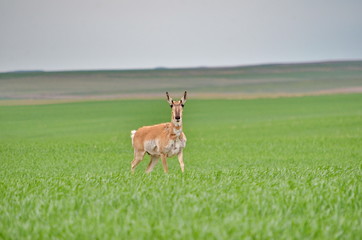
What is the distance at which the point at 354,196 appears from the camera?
32.1 feet

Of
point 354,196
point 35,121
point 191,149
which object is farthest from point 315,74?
point 354,196

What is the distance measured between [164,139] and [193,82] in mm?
127026

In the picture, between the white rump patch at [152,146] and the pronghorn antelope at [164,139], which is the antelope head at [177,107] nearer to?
the pronghorn antelope at [164,139]

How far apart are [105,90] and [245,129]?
82009mm

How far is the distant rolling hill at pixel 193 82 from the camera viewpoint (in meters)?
112

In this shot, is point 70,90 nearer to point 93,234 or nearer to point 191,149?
point 191,149

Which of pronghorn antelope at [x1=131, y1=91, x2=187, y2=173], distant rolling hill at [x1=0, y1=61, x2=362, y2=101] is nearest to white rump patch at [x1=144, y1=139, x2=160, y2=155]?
pronghorn antelope at [x1=131, y1=91, x2=187, y2=173]

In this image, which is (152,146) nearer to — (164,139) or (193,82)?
(164,139)

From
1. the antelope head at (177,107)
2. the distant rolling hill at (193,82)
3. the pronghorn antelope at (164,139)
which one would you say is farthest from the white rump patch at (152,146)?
the distant rolling hill at (193,82)

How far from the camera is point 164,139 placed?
15086 mm

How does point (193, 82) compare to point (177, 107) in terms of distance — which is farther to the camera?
point (193, 82)

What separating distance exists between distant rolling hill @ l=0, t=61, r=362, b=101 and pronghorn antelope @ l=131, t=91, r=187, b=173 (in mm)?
86981

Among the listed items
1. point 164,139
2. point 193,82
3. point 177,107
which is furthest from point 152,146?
point 193,82

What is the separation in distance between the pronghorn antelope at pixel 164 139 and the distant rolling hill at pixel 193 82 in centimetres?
8698
